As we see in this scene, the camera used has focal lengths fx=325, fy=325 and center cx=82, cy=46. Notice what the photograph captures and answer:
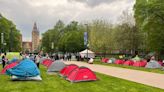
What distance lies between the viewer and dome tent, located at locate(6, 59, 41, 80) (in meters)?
21.0

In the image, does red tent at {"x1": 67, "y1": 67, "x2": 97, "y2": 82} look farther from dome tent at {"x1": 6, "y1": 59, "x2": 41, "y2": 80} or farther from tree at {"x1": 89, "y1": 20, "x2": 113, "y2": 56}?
tree at {"x1": 89, "y1": 20, "x2": 113, "y2": 56}

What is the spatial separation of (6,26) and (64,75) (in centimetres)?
7733

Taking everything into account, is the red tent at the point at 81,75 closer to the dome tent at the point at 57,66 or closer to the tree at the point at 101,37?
the dome tent at the point at 57,66

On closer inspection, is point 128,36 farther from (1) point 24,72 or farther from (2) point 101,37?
(1) point 24,72

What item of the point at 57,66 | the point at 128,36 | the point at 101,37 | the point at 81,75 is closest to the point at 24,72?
the point at 81,75

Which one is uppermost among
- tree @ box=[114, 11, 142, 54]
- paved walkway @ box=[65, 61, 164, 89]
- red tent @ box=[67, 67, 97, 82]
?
tree @ box=[114, 11, 142, 54]

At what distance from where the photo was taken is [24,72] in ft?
Answer: 69.0

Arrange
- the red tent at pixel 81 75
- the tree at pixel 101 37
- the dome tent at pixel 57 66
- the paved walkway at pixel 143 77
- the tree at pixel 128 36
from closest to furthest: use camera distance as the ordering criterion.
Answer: the paved walkway at pixel 143 77 → the red tent at pixel 81 75 → the dome tent at pixel 57 66 → the tree at pixel 128 36 → the tree at pixel 101 37

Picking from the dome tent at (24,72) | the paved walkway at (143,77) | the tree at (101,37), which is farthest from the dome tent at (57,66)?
the tree at (101,37)

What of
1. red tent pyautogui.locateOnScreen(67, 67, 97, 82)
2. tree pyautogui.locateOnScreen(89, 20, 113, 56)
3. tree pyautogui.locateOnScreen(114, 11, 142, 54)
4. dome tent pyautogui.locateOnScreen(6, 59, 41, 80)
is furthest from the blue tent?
tree pyautogui.locateOnScreen(89, 20, 113, 56)

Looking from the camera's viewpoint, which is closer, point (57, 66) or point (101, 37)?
point (57, 66)

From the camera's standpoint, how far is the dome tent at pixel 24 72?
68.7ft

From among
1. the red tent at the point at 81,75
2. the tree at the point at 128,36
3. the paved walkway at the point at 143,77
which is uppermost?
the tree at the point at 128,36

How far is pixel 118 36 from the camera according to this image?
7219 cm
